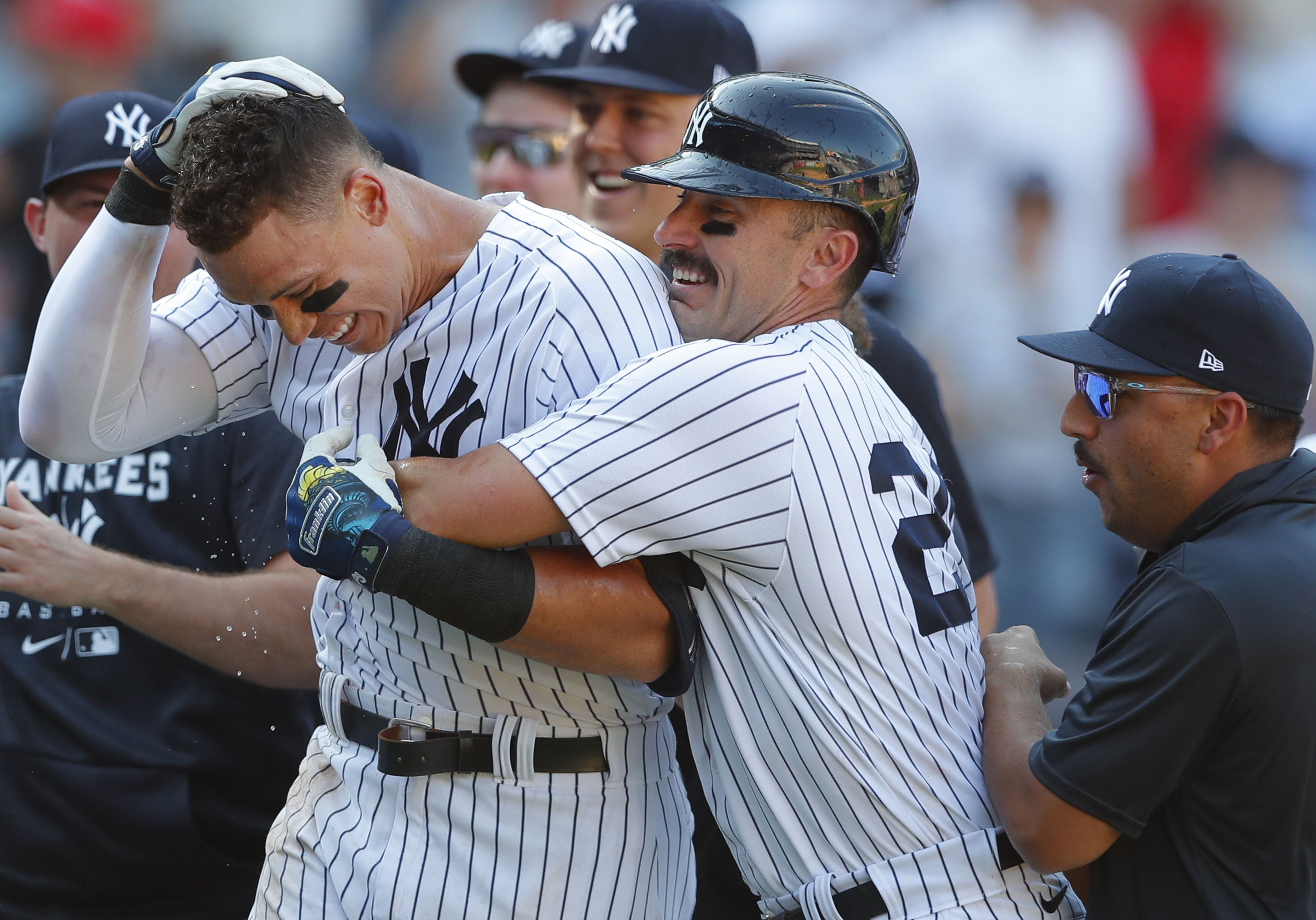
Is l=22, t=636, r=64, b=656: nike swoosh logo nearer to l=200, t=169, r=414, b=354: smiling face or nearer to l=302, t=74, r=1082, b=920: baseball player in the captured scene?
l=200, t=169, r=414, b=354: smiling face

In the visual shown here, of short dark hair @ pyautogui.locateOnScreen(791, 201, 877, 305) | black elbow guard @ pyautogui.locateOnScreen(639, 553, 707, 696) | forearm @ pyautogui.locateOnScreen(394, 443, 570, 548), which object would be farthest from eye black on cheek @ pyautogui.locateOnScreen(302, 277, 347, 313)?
short dark hair @ pyautogui.locateOnScreen(791, 201, 877, 305)

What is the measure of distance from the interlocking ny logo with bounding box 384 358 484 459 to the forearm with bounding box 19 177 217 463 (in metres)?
0.51

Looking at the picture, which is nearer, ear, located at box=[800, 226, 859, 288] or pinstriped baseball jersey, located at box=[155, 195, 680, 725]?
pinstriped baseball jersey, located at box=[155, 195, 680, 725]

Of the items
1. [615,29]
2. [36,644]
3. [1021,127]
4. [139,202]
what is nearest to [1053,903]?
[139,202]

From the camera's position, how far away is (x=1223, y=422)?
209cm

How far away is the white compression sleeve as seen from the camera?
2314 millimetres

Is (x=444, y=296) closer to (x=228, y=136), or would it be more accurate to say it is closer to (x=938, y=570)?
(x=228, y=136)

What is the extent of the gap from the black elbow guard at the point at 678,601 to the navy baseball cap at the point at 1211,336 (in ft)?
2.25

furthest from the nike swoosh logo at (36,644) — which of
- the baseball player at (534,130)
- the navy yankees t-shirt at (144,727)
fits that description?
the baseball player at (534,130)

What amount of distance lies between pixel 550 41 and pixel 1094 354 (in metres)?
3.22

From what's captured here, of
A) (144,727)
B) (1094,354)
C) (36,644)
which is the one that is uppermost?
(1094,354)

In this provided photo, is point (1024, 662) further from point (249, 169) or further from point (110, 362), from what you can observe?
point (110, 362)

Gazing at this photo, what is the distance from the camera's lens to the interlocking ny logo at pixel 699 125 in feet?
7.45

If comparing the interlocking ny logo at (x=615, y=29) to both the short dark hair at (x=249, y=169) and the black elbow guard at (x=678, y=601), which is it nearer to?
the short dark hair at (x=249, y=169)
